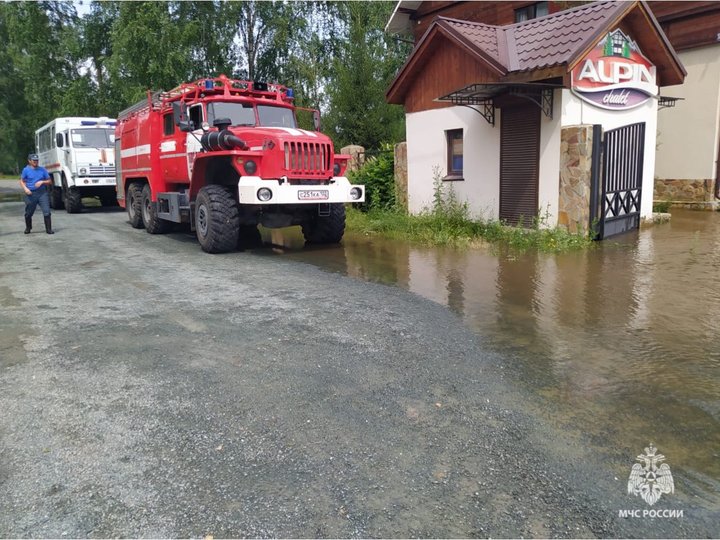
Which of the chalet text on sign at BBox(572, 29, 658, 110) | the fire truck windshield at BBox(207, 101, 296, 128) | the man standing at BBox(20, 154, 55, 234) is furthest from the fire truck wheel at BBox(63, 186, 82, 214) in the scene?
the chalet text on sign at BBox(572, 29, 658, 110)

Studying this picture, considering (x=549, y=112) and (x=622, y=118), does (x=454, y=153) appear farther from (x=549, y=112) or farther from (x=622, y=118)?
(x=622, y=118)

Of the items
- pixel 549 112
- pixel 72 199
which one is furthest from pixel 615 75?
pixel 72 199

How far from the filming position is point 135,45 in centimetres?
2314

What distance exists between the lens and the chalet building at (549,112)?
10.4 meters

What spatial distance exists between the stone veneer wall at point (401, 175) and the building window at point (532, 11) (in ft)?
23.6

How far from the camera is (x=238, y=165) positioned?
927 centimetres

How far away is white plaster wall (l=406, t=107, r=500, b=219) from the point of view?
12.0 m

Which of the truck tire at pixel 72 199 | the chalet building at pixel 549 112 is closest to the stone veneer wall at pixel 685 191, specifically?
the chalet building at pixel 549 112

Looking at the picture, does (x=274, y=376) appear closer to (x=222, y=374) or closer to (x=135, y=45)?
(x=222, y=374)

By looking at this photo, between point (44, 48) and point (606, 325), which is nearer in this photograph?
point (606, 325)

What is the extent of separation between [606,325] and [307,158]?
18.8 feet

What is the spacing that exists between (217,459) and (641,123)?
1147 cm

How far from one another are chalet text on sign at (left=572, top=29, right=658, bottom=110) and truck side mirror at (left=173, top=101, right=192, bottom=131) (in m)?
6.96

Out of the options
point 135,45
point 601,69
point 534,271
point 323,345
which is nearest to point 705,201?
point 601,69
